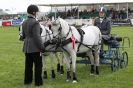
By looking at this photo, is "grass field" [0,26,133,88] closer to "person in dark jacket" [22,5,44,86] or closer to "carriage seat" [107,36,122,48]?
"person in dark jacket" [22,5,44,86]

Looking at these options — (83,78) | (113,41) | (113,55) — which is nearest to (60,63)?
(83,78)

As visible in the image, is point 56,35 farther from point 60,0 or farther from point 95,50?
point 60,0

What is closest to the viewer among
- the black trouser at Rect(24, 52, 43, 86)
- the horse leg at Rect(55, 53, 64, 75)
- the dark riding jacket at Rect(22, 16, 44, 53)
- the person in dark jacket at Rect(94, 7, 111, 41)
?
the dark riding jacket at Rect(22, 16, 44, 53)

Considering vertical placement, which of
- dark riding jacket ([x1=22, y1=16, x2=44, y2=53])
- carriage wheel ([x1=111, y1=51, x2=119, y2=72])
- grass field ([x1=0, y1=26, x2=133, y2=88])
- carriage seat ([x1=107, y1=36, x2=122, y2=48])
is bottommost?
grass field ([x1=0, y1=26, x2=133, y2=88])

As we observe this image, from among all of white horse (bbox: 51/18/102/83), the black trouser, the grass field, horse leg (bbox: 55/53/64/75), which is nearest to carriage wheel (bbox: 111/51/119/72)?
the grass field

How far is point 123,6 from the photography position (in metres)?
68.1

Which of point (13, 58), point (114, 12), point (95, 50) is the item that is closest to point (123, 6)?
point (114, 12)

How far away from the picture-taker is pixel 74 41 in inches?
469

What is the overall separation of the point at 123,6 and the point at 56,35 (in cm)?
5756

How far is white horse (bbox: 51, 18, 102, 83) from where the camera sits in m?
11.7

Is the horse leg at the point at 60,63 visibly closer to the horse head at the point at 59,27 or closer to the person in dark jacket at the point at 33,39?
the horse head at the point at 59,27

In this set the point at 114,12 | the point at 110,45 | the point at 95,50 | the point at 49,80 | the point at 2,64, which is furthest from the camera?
the point at 114,12

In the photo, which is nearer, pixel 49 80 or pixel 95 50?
pixel 49 80

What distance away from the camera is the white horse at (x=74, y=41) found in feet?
38.4
